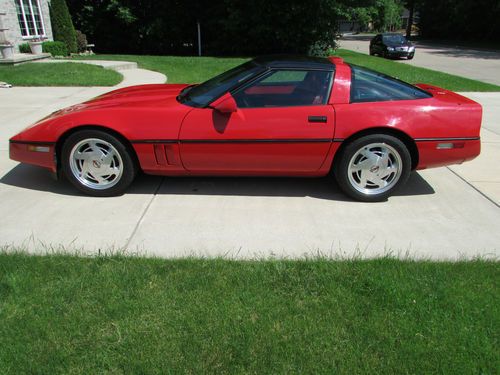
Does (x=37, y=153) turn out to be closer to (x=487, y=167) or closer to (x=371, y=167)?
(x=371, y=167)

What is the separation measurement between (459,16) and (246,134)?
150ft

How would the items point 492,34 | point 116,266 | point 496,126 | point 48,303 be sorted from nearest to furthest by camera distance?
point 48,303
point 116,266
point 496,126
point 492,34

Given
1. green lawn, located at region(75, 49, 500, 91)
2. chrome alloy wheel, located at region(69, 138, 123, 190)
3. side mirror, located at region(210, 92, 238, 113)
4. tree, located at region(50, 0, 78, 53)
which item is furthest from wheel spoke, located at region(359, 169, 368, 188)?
tree, located at region(50, 0, 78, 53)

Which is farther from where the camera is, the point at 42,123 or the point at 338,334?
the point at 42,123

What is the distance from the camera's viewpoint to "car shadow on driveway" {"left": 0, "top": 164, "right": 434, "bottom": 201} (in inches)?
170

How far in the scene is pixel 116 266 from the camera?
2.98 meters

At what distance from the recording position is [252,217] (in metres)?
3.80

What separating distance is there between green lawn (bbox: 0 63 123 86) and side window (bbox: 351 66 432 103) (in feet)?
28.4

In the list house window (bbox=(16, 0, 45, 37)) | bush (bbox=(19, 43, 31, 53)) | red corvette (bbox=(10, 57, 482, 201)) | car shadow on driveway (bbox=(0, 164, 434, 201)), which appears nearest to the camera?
red corvette (bbox=(10, 57, 482, 201))

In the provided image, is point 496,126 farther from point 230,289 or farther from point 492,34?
point 492,34

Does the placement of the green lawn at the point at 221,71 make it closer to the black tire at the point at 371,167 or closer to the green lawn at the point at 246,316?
the black tire at the point at 371,167

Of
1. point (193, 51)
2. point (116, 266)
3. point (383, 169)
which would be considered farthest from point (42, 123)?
point (193, 51)

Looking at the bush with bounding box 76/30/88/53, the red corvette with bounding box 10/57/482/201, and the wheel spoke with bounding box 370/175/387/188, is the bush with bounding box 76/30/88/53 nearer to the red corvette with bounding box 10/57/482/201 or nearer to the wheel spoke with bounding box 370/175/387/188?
the red corvette with bounding box 10/57/482/201

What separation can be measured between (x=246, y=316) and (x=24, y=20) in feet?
68.0
